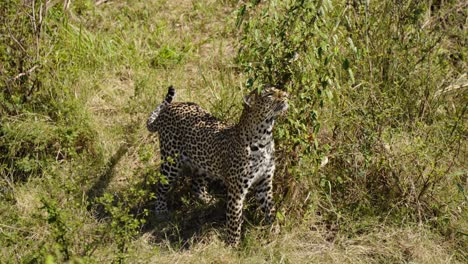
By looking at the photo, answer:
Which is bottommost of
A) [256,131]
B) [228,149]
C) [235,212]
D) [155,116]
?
[235,212]

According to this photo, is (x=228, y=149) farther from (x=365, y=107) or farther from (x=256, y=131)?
(x=365, y=107)

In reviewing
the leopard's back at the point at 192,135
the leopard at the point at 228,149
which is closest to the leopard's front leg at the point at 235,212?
the leopard at the point at 228,149

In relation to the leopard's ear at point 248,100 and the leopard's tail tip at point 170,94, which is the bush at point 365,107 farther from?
the leopard's tail tip at point 170,94

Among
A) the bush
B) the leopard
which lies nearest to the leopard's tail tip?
the leopard

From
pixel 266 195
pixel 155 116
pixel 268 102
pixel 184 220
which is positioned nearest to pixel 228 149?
pixel 266 195

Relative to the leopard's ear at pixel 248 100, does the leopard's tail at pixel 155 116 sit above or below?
below

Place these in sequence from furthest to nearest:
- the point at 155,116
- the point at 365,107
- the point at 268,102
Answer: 1. the point at 155,116
2. the point at 365,107
3. the point at 268,102

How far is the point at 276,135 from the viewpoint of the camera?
7.53 metres

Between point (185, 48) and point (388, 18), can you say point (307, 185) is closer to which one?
point (388, 18)

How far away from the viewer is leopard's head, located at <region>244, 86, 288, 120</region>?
23.1 ft

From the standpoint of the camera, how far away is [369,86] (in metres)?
8.46

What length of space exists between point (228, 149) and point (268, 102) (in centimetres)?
80

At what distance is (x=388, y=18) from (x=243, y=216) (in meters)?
3.13

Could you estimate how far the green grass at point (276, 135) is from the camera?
7.21m
